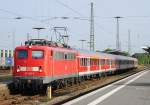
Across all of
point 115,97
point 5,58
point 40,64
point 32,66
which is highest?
point 40,64

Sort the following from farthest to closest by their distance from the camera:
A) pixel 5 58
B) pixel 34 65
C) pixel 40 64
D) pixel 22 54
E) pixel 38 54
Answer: pixel 5 58 → pixel 22 54 → pixel 38 54 → pixel 34 65 → pixel 40 64

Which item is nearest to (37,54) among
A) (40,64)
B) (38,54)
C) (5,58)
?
(38,54)

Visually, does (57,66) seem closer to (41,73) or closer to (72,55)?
(41,73)

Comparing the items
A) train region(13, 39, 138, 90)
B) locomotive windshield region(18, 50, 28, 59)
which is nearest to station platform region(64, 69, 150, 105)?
train region(13, 39, 138, 90)

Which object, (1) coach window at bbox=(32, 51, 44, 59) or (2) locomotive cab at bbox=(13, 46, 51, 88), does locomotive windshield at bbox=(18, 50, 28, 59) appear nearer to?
(2) locomotive cab at bbox=(13, 46, 51, 88)

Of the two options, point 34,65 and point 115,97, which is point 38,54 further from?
point 115,97

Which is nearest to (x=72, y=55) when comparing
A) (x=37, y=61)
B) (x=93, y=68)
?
(x=37, y=61)

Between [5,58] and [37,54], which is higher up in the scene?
[37,54]

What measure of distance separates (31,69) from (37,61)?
0.58 meters

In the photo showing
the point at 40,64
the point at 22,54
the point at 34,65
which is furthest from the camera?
the point at 22,54

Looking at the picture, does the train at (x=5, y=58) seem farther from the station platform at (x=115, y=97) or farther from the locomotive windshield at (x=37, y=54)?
the station platform at (x=115, y=97)

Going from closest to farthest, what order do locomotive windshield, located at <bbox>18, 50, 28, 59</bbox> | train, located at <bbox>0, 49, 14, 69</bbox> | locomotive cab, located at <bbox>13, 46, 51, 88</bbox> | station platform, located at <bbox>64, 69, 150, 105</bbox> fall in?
station platform, located at <bbox>64, 69, 150, 105</bbox>, locomotive cab, located at <bbox>13, 46, 51, 88</bbox>, locomotive windshield, located at <bbox>18, 50, 28, 59</bbox>, train, located at <bbox>0, 49, 14, 69</bbox>

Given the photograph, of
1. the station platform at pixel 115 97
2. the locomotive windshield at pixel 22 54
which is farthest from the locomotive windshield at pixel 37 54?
the station platform at pixel 115 97

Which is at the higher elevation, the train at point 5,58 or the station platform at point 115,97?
the train at point 5,58
